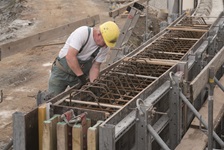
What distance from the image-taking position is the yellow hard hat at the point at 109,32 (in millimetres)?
7641

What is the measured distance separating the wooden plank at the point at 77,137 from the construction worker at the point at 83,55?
1.97 meters

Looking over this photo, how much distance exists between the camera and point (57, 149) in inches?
227

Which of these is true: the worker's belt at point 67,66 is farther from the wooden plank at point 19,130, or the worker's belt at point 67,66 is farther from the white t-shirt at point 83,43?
the wooden plank at point 19,130

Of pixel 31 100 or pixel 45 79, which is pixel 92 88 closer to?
pixel 31 100

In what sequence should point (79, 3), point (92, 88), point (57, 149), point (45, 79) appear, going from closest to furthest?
1. point (57, 149)
2. point (92, 88)
3. point (45, 79)
4. point (79, 3)

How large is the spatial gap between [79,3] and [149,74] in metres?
18.5

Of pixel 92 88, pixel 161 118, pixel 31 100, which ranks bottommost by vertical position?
pixel 31 100

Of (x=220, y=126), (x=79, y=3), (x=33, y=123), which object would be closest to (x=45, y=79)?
(x=220, y=126)

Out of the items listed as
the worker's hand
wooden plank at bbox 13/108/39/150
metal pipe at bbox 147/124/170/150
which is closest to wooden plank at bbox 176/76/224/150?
metal pipe at bbox 147/124/170/150

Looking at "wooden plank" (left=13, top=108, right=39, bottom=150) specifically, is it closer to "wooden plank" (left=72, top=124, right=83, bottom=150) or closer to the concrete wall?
"wooden plank" (left=72, top=124, right=83, bottom=150)

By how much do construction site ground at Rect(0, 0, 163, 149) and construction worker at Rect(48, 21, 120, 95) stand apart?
113 centimetres

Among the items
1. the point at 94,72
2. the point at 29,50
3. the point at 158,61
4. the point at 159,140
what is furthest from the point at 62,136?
the point at 29,50

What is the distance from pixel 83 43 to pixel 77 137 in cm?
259

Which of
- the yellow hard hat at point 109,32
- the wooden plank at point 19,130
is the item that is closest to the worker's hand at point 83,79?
the yellow hard hat at point 109,32
